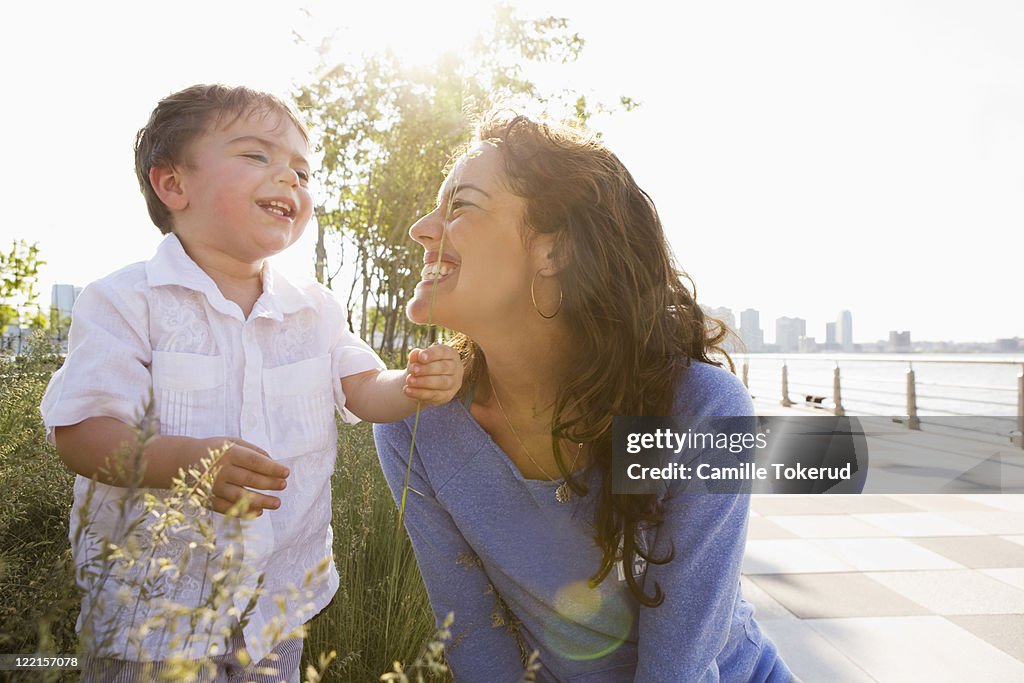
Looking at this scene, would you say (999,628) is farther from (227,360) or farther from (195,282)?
(195,282)

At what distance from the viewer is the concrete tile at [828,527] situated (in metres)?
4.77

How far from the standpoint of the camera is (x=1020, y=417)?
8.05 m

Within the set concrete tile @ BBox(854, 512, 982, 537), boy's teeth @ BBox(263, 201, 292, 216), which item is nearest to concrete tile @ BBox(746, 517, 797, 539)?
concrete tile @ BBox(854, 512, 982, 537)

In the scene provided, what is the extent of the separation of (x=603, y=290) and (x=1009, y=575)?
330 cm

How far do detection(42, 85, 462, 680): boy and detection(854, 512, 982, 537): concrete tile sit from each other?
4.22 metres

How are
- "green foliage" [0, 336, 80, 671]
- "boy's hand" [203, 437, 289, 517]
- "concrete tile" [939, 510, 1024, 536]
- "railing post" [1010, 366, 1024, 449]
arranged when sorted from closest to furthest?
1. "boy's hand" [203, 437, 289, 517]
2. "green foliage" [0, 336, 80, 671]
3. "concrete tile" [939, 510, 1024, 536]
4. "railing post" [1010, 366, 1024, 449]

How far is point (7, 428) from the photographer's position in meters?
2.38

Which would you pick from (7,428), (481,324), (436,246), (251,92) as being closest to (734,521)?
(481,324)

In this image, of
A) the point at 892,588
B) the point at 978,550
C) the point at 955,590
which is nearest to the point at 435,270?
the point at 892,588

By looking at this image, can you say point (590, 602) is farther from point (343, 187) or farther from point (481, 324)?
point (343, 187)

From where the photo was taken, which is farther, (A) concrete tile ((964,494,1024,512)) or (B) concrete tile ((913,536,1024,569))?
(A) concrete tile ((964,494,1024,512))

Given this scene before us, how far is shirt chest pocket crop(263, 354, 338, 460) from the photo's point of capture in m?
1.66

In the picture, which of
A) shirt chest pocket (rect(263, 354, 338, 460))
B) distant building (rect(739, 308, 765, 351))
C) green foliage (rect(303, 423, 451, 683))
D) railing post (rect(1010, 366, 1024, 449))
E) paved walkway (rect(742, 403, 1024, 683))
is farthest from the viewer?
railing post (rect(1010, 366, 1024, 449))

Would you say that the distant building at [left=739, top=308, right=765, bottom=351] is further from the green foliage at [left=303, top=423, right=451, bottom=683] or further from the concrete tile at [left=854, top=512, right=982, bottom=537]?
the concrete tile at [left=854, top=512, right=982, bottom=537]
